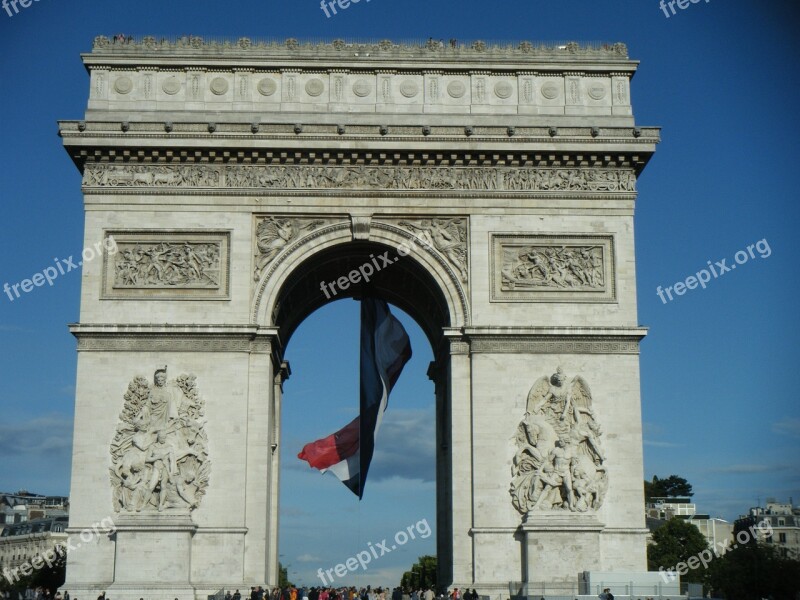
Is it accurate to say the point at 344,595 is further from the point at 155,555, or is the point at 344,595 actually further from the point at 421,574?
the point at 421,574

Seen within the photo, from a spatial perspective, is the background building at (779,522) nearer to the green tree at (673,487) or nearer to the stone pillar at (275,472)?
the green tree at (673,487)

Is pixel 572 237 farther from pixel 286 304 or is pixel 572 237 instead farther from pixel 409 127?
pixel 286 304

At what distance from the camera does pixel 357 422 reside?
34.1m

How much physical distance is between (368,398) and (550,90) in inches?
379

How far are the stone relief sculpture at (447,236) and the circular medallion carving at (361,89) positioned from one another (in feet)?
11.6

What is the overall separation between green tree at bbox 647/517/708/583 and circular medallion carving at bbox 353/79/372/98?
38.3m

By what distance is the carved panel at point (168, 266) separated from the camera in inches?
1164

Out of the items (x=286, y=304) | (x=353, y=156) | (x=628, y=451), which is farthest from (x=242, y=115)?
(x=628, y=451)

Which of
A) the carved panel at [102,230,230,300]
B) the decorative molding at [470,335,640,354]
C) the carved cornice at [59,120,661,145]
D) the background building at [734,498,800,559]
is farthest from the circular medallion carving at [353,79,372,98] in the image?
the background building at [734,498,800,559]

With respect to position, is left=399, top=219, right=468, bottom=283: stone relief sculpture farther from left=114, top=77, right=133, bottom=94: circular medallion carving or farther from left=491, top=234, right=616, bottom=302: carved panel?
left=114, top=77, right=133, bottom=94: circular medallion carving

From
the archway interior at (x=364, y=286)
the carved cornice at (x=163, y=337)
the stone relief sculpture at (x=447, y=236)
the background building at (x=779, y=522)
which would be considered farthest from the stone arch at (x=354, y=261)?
the background building at (x=779, y=522)

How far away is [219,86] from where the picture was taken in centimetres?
3092

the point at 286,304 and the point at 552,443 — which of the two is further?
the point at 286,304

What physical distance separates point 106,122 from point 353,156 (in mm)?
6145
